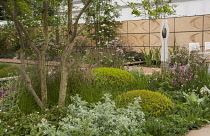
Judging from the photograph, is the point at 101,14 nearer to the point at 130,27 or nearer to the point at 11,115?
the point at 130,27

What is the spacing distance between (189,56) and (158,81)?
1.14m

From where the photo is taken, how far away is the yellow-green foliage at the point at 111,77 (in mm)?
5309

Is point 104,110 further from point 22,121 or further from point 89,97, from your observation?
point 89,97

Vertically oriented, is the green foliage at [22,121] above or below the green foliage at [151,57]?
below

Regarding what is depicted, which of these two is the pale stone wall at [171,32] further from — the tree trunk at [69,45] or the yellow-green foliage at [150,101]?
the tree trunk at [69,45]

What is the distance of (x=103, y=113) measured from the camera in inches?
118

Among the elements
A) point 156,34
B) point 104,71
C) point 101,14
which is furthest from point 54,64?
point 101,14

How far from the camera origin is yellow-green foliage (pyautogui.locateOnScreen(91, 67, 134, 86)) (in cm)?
531

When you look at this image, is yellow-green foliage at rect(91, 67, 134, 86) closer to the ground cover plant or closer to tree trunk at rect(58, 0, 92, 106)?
the ground cover plant

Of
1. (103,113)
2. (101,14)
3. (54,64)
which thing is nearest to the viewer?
(103,113)

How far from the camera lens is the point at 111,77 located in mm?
5457

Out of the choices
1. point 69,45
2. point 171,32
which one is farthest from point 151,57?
point 69,45

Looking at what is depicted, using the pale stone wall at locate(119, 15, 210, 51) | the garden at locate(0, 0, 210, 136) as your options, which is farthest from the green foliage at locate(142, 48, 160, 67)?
the garden at locate(0, 0, 210, 136)

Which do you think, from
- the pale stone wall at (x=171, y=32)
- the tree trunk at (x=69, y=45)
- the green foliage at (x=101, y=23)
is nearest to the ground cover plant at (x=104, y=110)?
the tree trunk at (x=69, y=45)
